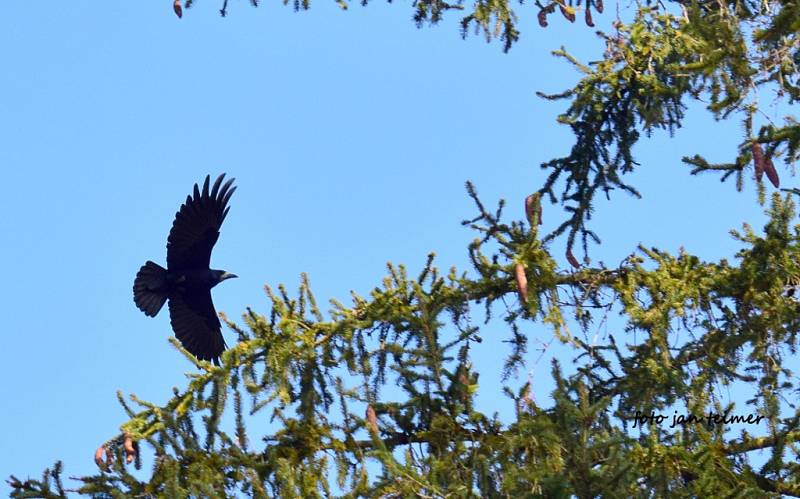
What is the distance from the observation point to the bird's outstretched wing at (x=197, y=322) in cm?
1097

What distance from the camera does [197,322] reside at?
11.1 meters

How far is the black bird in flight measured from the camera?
10.3 m

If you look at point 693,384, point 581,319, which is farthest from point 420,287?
point 693,384

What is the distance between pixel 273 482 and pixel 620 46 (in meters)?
3.30

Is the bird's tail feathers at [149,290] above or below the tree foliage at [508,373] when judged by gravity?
above

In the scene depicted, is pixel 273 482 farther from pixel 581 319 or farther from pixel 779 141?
pixel 779 141

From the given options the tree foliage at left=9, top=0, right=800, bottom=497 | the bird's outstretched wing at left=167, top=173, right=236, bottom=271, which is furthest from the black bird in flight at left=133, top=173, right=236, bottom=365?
the tree foliage at left=9, top=0, right=800, bottom=497

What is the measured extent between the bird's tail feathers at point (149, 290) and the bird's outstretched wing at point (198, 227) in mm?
258

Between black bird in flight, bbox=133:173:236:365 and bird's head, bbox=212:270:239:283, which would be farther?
bird's head, bbox=212:270:239:283

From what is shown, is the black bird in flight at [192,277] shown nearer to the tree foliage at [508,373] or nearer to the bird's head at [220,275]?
the bird's head at [220,275]

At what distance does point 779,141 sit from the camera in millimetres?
5199

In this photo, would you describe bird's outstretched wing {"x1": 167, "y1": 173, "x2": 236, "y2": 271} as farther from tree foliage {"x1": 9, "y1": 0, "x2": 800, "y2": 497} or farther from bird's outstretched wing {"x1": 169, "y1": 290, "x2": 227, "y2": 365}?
tree foliage {"x1": 9, "y1": 0, "x2": 800, "y2": 497}

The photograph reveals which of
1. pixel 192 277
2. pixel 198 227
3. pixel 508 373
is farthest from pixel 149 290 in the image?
pixel 508 373

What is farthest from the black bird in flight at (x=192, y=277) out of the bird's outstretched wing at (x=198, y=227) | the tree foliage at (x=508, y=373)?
the tree foliage at (x=508, y=373)
